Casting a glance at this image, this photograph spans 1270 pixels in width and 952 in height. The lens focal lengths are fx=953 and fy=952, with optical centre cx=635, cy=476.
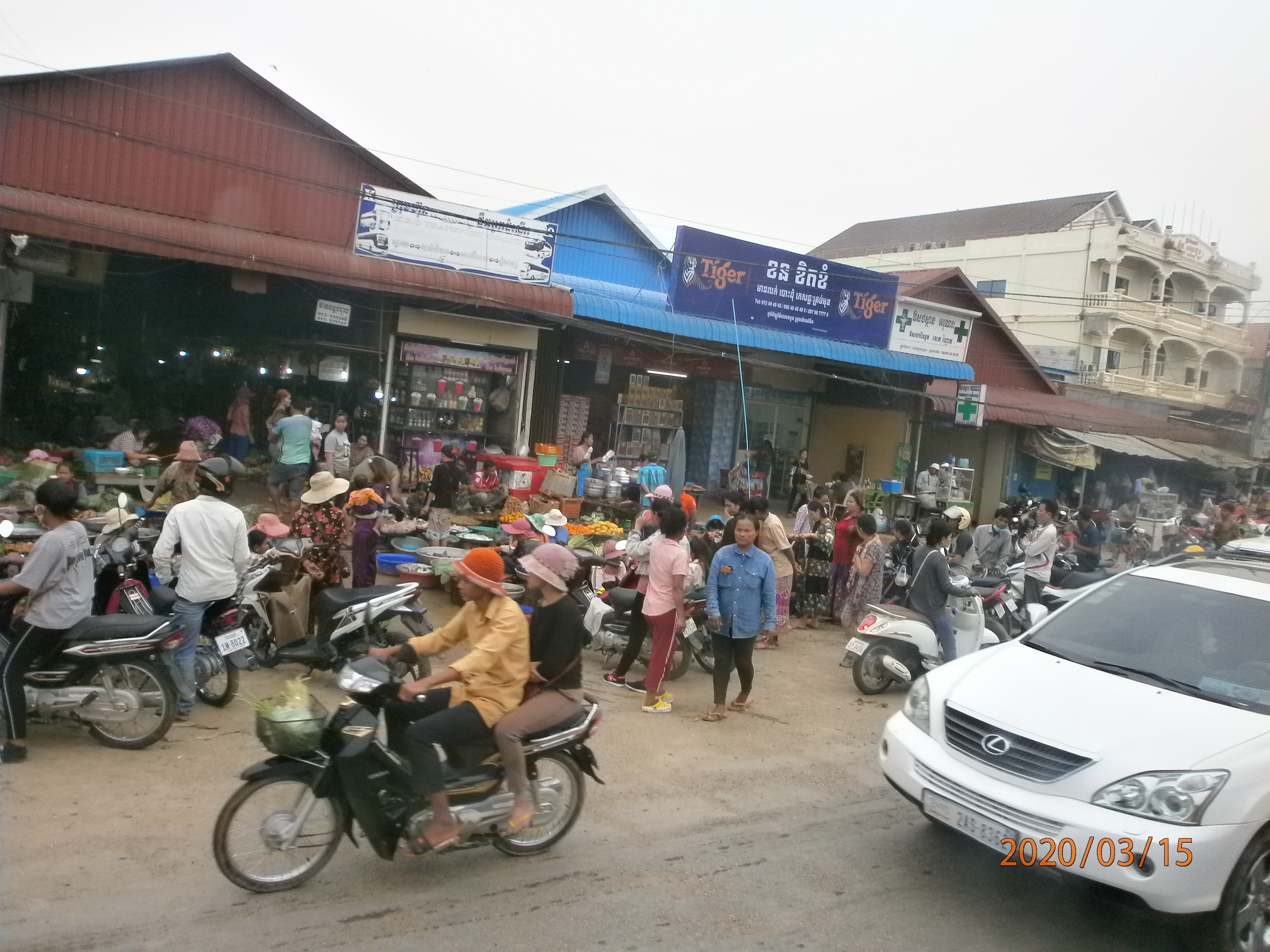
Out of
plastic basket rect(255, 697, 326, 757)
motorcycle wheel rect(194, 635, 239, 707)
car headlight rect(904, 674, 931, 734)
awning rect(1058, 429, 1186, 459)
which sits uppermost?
awning rect(1058, 429, 1186, 459)

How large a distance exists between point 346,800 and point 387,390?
10950 millimetres

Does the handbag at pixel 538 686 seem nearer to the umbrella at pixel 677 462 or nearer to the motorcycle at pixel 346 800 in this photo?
the motorcycle at pixel 346 800

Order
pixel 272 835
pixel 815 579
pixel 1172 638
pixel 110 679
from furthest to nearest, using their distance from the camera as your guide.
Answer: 1. pixel 815 579
2. pixel 110 679
3. pixel 1172 638
4. pixel 272 835

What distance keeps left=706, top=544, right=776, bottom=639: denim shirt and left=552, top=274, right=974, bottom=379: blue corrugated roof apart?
8388 millimetres

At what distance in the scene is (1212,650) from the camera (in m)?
5.18

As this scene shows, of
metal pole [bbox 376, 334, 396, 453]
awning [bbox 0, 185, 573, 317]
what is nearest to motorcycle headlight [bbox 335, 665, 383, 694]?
awning [bbox 0, 185, 573, 317]

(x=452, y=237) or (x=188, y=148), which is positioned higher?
(x=188, y=148)

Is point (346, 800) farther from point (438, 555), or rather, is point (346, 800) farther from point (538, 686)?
point (438, 555)

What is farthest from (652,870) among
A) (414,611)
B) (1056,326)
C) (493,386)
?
(1056,326)

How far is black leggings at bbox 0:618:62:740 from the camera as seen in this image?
5383 mm

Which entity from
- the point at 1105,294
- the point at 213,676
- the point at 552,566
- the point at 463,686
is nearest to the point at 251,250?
the point at 213,676

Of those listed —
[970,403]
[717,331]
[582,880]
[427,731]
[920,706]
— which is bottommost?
[582,880]

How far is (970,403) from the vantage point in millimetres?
21203

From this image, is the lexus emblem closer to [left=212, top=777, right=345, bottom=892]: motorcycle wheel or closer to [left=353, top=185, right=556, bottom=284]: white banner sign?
[left=212, top=777, right=345, bottom=892]: motorcycle wheel
